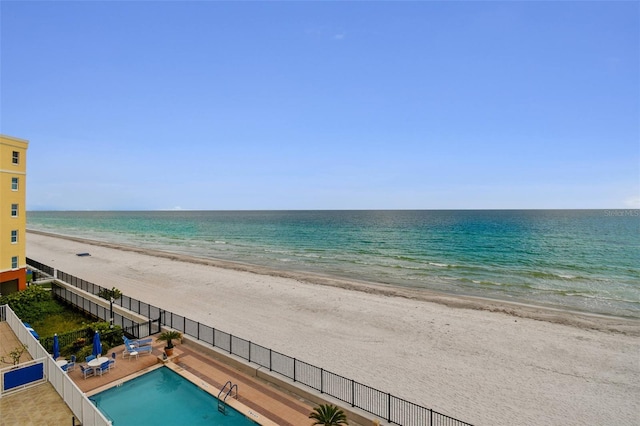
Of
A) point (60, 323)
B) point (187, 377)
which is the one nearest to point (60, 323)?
point (60, 323)

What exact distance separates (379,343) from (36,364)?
17.0m

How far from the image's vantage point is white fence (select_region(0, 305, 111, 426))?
9.66 m

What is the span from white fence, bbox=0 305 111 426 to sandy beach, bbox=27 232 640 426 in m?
10.3

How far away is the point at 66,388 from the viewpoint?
11.6 meters

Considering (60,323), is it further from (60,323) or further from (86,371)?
(86,371)

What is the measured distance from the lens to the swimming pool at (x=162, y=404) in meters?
12.3

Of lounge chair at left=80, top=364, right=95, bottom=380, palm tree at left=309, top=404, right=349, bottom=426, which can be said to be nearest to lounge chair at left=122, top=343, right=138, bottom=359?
lounge chair at left=80, top=364, right=95, bottom=380

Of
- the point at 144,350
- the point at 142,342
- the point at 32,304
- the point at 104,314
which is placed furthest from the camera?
the point at 32,304

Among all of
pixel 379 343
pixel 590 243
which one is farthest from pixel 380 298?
pixel 590 243

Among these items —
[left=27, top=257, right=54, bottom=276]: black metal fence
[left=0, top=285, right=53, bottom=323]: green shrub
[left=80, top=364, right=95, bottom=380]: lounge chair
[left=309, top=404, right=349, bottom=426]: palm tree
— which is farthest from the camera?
[left=27, top=257, right=54, bottom=276]: black metal fence

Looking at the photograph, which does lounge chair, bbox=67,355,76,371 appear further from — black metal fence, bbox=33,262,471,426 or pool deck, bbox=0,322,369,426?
black metal fence, bbox=33,262,471,426

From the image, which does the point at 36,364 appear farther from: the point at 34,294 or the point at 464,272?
the point at 464,272

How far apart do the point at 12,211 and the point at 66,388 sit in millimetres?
24752

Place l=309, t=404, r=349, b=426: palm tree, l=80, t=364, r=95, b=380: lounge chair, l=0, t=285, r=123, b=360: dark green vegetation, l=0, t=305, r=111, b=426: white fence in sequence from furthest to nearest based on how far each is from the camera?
l=0, t=285, r=123, b=360: dark green vegetation → l=80, t=364, r=95, b=380: lounge chair → l=309, t=404, r=349, b=426: palm tree → l=0, t=305, r=111, b=426: white fence
